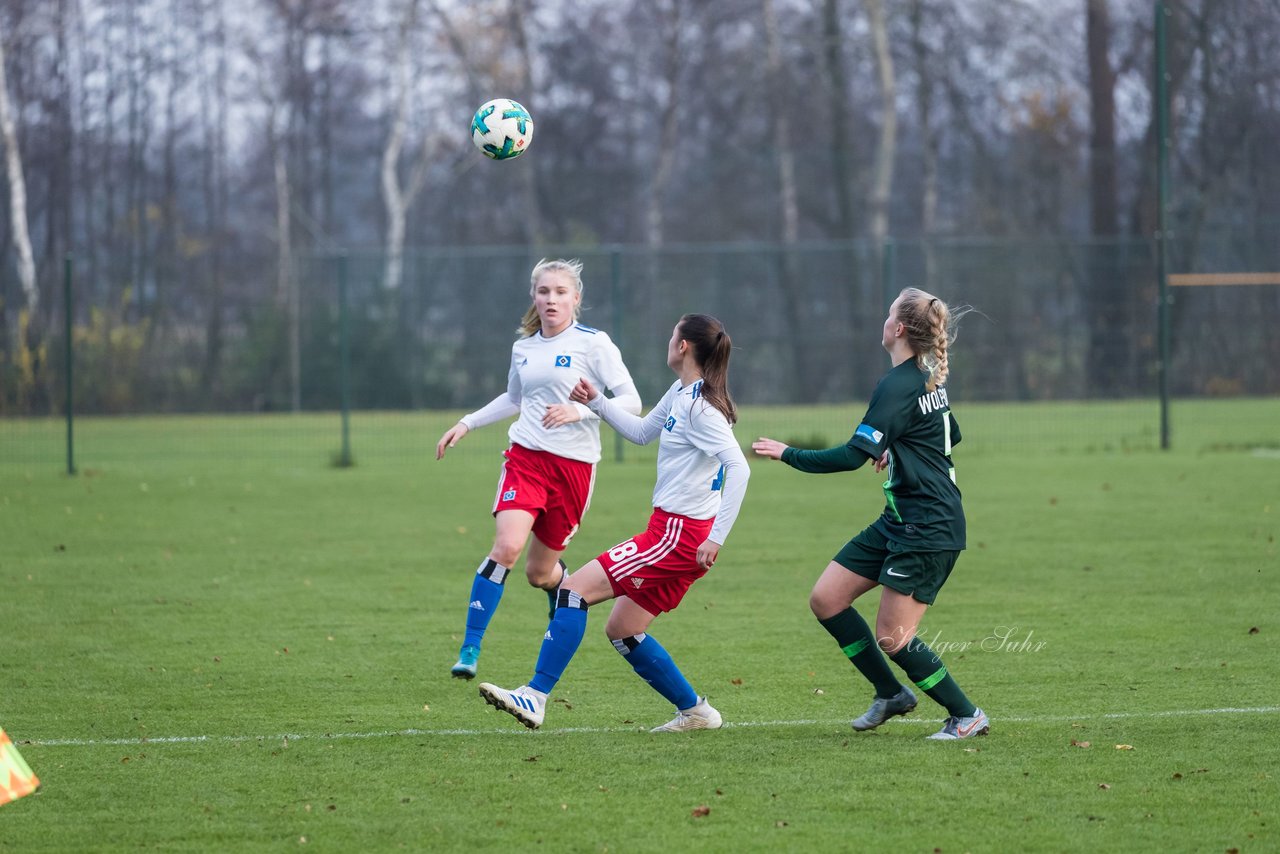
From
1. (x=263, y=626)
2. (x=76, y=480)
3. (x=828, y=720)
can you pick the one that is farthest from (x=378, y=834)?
(x=76, y=480)

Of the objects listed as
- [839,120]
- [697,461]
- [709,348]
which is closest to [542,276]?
[709,348]

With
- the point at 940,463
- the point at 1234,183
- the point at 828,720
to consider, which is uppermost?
the point at 1234,183

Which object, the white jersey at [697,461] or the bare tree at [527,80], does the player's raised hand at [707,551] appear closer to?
the white jersey at [697,461]

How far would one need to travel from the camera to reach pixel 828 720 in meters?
6.09

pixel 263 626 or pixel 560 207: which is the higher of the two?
pixel 560 207

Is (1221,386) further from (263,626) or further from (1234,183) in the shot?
(263,626)

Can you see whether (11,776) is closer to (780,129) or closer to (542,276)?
(542,276)

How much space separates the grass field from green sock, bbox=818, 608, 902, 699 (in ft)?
0.66

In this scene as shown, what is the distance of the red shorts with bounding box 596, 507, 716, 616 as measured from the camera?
19.0 feet

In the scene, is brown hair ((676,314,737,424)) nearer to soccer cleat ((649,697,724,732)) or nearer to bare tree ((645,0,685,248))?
soccer cleat ((649,697,724,732))

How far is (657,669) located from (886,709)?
35.9 inches

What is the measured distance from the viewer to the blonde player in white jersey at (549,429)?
23.1 feet

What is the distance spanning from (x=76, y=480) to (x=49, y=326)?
8.61 ft

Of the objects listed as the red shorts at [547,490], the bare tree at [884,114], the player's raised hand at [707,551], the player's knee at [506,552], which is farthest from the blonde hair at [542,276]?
the bare tree at [884,114]
